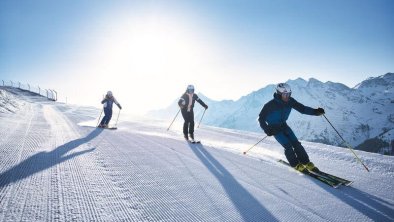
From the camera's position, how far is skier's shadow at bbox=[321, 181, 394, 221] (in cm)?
350

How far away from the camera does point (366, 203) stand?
3941mm

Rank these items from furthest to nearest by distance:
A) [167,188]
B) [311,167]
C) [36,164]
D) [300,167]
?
[300,167]
[311,167]
[36,164]
[167,188]

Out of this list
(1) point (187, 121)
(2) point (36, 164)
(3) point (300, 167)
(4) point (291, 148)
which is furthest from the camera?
(1) point (187, 121)

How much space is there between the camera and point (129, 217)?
9.13 ft

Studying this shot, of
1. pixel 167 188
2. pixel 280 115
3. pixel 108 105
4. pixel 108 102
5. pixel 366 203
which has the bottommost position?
pixel 366 203

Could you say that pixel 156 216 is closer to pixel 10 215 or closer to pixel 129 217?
pixel 129 217

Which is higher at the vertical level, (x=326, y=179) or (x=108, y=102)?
(x=108, y=102)

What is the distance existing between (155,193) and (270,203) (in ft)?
4.98

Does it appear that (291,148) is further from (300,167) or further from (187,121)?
(187,121)

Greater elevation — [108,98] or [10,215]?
[108,98]

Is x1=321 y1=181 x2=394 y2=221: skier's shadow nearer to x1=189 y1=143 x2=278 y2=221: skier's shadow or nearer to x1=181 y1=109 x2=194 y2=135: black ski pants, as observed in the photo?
x1=189 y1=143 x2=278 y2=221: skier's shadow

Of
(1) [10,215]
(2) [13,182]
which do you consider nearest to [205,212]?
(1) [10,215]

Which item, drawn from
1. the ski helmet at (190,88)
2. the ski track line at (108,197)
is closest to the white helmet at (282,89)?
the ski track line at (108,197)

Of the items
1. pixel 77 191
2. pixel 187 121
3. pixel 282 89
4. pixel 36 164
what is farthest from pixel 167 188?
pixel 187 121
